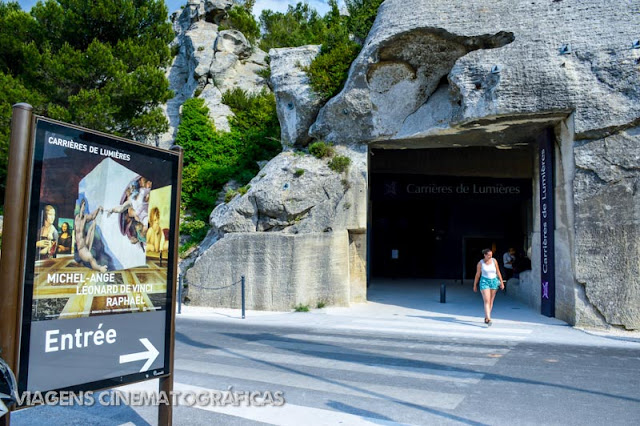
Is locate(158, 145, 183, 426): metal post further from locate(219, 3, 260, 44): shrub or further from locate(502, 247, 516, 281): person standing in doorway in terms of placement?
locate(219, 3, 260, 44): shrub

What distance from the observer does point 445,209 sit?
25328 millimetres

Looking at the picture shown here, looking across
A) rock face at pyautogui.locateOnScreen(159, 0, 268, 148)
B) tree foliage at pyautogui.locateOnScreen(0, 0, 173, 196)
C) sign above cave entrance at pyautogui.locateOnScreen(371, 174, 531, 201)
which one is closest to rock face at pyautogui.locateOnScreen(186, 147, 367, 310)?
sign above cave entrance at pyautogui.locateOnScreen(371, 174, 531, 201)

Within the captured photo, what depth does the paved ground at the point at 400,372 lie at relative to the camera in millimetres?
5000

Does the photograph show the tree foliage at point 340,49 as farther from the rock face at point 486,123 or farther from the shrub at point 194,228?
the shrub at point 194,228

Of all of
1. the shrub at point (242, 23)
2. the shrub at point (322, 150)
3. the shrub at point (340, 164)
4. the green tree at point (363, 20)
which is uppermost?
the shrub at point (242, 23)

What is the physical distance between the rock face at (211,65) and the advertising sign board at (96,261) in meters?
20.4

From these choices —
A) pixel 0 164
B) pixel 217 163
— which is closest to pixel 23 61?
pixel 0 164

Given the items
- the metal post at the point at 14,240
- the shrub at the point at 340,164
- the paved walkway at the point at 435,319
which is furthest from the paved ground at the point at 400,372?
the shrub at the point at 340,164

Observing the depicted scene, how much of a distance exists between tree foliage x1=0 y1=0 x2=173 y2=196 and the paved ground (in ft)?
46.7

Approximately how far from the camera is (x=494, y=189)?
2177 cm

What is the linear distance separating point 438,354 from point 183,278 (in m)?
10.5

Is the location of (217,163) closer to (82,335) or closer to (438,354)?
(438,354)

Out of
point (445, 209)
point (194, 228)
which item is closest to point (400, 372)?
point (194, 228)

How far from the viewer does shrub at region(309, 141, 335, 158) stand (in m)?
15.8
